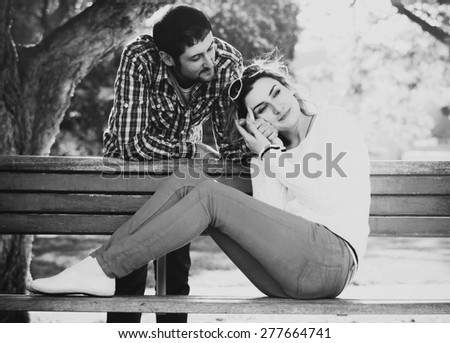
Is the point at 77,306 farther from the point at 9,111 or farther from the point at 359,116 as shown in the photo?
the point at 359,116

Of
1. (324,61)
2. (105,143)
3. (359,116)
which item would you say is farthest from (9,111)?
(324,61)

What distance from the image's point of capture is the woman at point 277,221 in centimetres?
240

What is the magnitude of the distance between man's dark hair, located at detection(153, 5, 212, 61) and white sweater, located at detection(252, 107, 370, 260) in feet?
2.55

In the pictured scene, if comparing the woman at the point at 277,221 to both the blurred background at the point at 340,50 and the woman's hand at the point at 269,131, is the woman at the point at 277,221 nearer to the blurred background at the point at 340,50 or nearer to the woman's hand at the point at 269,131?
the woman's hand at the point at 269,131

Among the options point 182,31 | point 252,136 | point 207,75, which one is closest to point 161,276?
point 252,136

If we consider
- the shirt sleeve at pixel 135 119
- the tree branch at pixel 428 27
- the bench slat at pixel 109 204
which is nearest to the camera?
the shirt sleeve at pixel 135 119

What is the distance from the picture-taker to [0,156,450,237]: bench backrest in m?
3.16

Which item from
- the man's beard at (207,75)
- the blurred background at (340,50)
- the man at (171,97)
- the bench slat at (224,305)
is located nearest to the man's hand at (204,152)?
the man at (171,97)

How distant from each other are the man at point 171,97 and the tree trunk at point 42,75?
1310 mm

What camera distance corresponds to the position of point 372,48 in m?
7.28

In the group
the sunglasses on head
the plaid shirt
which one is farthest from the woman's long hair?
the plaid shirt

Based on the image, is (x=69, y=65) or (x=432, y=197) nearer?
(x=432, y=197)

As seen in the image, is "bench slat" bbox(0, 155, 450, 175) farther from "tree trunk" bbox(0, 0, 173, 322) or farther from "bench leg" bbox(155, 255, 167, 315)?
"tree trunk" bbox(0, 0, 173, 322)
